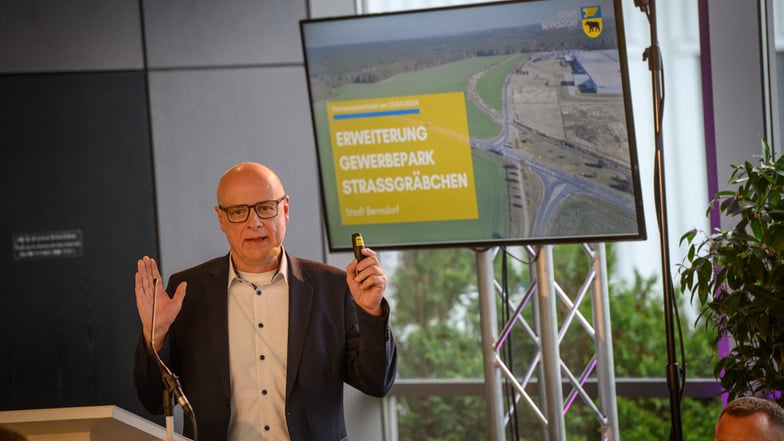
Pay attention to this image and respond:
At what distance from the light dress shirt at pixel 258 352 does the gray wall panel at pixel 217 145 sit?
1650 millimetres

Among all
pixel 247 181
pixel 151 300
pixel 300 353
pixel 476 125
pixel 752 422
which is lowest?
pixel 752 422

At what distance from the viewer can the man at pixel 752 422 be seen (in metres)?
2.20

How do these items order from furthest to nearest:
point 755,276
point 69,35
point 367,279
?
1. point 69,35
2. point 755,276
3. point 367,279

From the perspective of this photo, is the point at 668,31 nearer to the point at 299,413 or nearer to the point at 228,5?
the point at 228,5

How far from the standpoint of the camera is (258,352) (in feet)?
9.04

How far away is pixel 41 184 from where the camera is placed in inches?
171

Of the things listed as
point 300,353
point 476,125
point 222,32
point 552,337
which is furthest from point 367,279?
point 222,32

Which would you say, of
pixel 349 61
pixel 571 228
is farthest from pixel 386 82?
pixel 571 228

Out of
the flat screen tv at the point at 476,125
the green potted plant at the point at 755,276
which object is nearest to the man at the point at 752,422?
the green potted plant at the point at 755,276

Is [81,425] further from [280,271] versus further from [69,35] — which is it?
[69,35]

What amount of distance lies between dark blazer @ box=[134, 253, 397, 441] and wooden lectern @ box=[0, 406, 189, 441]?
0.66 m

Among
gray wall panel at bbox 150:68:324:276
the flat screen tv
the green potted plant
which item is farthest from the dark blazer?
gray wall panel at bbox 150:68:324:276

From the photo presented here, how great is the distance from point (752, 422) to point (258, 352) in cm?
145

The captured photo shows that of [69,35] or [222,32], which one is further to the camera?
[222,32]
